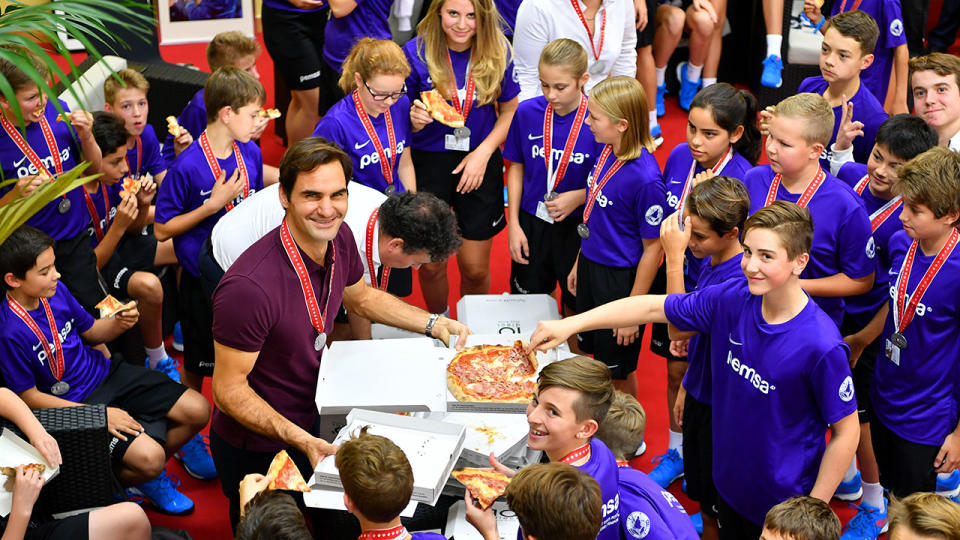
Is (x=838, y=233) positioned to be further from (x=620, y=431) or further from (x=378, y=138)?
(x=378, y=138)

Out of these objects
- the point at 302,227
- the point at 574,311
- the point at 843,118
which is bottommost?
the point at 574,311

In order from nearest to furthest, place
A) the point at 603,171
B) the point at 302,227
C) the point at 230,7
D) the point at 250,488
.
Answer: the point at 250,488 → the point at 302,227 → the point at 603,171 → the point at 230,7

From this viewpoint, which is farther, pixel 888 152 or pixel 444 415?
pixel 888 152

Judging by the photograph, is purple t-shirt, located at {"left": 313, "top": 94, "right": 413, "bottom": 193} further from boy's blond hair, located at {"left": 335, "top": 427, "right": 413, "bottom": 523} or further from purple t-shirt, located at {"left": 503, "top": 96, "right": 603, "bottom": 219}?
boy's blond hair, located at {"left": 335, "top": 427, "right": 413, "bottom": 523}

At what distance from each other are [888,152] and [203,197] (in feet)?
9.65

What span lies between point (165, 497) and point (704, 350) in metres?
2.34

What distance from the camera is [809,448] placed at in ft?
10.7

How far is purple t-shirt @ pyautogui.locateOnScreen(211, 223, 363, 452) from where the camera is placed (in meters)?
3.17

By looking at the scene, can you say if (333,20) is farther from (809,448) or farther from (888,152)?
(809,448)

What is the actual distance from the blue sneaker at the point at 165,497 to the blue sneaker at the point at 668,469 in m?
2.02

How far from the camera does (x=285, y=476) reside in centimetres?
311

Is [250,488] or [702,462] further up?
[250,488]

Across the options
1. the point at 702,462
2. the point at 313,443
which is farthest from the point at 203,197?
the point at 702,462

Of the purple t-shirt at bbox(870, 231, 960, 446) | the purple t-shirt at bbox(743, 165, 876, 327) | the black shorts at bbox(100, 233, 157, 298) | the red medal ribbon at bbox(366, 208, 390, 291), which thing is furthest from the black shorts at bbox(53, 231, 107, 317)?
the purple t-shirt at bbox(870, 231, 960, 446)
